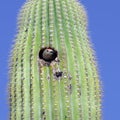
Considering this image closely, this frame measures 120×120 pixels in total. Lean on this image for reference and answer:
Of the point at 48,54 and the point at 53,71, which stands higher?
the point at 48,54

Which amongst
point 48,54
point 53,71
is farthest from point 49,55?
point 53,71

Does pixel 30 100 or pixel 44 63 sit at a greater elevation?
pixel 44 63

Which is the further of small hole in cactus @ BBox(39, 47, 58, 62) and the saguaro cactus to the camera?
small hole in cactus @ BBox(39, 47, 58, 62)

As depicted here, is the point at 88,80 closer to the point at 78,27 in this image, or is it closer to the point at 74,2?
the point at 78,27

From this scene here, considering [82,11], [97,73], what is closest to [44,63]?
[97,73]

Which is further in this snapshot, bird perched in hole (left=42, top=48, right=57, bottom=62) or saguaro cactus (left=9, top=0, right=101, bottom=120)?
bird perched in hole (left=42, top=48, right=57, bottom=62)

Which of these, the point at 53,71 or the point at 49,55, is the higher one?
the point at 49,55

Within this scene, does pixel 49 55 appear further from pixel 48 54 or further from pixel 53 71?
pixel 53 71
